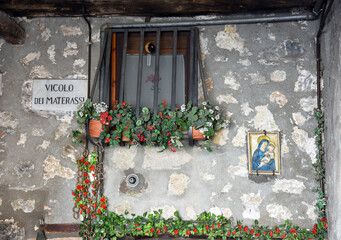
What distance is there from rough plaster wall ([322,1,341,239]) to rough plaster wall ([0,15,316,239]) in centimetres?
15

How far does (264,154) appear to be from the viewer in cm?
285

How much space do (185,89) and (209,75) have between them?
0.25 metres

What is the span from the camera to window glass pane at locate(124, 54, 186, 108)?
3041mm

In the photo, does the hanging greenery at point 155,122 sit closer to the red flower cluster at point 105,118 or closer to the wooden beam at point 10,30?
the red flower cluster at point 105,118

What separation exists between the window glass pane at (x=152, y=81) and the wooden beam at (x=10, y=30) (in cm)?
105

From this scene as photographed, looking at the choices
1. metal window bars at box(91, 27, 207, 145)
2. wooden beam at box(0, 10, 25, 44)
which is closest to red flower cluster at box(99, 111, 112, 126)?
metal window bars at box(91, 27, 207, 145)

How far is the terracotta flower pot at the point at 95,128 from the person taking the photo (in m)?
2.84

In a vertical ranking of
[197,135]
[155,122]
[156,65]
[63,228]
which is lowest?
[63,228]

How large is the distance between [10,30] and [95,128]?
1174mm

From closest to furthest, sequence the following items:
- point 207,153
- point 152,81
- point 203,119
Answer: point 203,119
point 207,153
point 152,81

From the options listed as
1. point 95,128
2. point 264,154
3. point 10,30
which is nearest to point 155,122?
point 95,128

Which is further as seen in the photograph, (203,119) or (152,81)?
(152,81)

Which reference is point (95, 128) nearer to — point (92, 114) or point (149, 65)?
point (92, 114)

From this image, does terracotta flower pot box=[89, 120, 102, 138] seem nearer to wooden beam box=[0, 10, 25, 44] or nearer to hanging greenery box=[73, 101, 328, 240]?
hanging greenery box=[73, 101, 328, 240]
